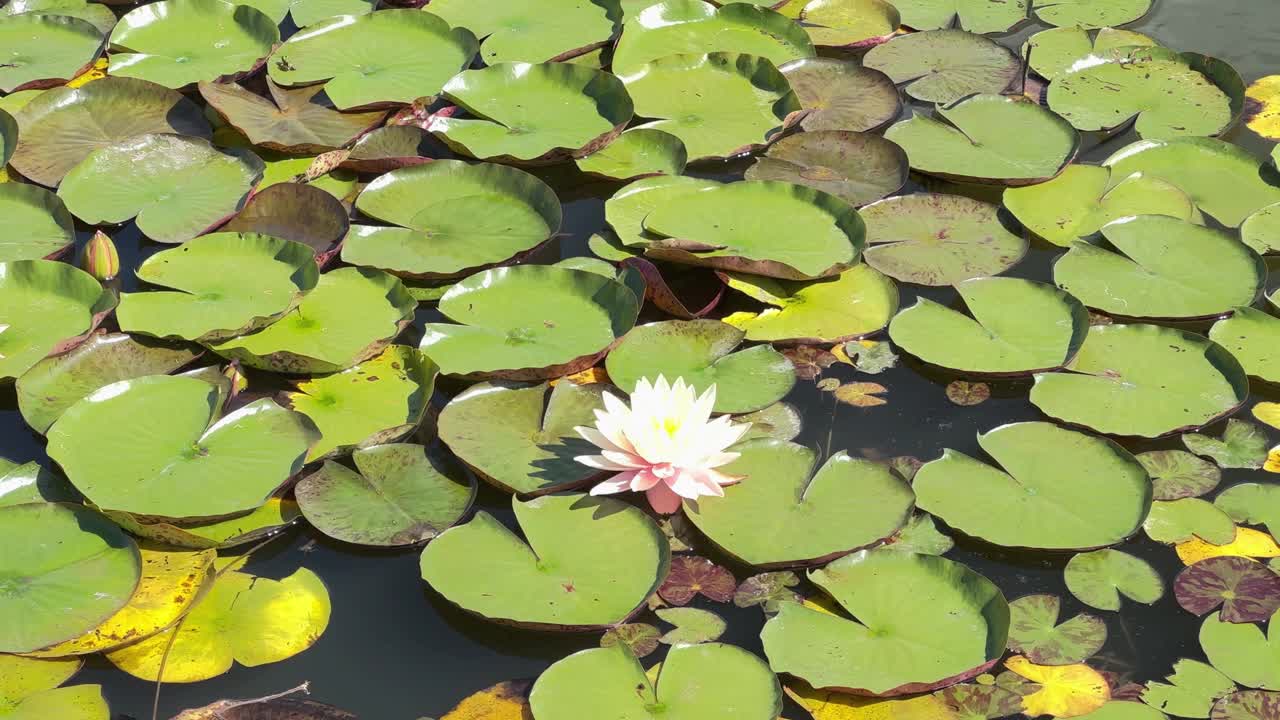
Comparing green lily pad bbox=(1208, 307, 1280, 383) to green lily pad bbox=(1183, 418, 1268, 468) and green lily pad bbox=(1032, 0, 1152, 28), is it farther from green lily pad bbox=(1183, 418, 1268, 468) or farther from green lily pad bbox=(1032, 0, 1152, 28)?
green lily pad bbox=(1032, 0, 1152, 28)

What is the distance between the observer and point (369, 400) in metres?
3.21

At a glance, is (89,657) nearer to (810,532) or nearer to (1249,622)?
(810,532)

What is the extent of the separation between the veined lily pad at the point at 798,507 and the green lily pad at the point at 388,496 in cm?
61

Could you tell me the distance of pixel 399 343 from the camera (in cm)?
347

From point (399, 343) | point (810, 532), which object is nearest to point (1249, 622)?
point (810, 532)

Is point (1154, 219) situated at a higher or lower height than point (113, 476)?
higher

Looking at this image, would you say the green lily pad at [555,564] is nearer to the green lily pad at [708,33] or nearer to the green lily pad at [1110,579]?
the green lily pad at [1110,579]

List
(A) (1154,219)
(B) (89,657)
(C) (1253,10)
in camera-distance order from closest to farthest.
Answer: (B) (89,657)
(A) (1154,219)
(C) (1253,10)

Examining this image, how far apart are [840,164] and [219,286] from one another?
2.06 m

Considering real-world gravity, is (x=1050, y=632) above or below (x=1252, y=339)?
below

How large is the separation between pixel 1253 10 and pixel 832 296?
2.75 meters

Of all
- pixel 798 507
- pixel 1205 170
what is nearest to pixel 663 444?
pixel 798 507

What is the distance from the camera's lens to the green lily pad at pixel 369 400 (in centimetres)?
307

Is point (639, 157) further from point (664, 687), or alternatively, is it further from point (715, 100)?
point (664, 687)
